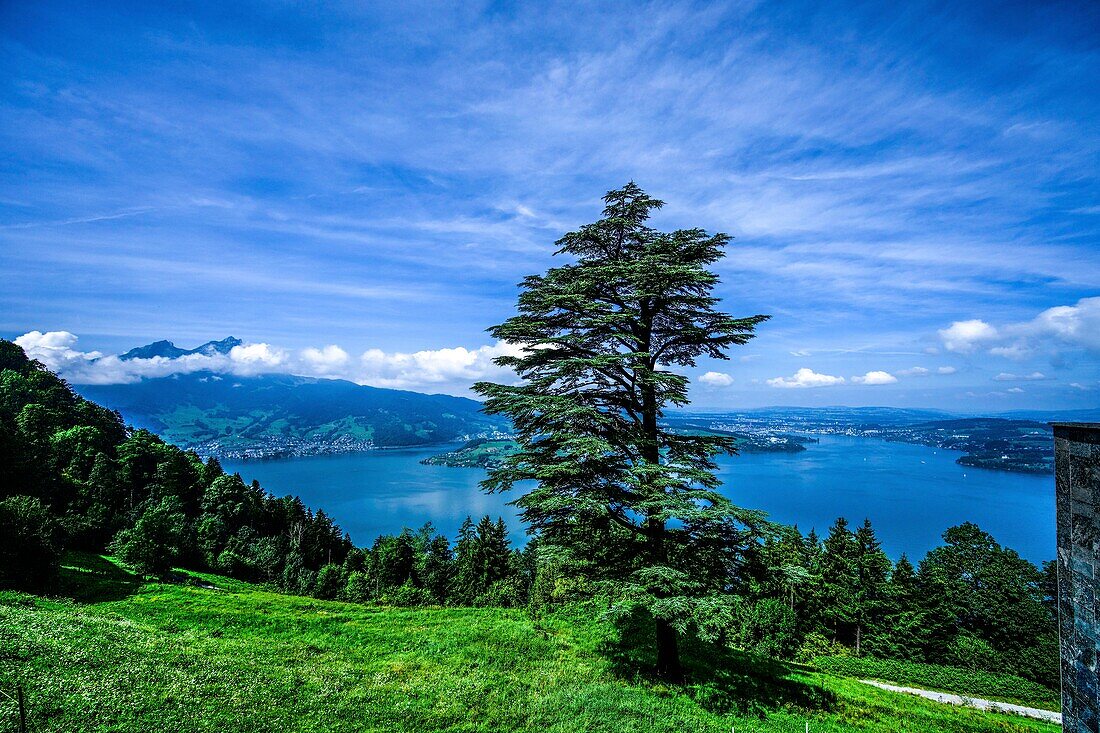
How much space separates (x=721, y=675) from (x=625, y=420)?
760cm

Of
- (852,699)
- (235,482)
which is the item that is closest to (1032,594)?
(852,699)

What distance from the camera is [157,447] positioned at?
49938mm

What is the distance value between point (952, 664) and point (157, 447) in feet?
251

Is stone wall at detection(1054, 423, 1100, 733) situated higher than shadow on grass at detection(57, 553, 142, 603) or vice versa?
stone wall at detection(1054, 423, 1100, 733)

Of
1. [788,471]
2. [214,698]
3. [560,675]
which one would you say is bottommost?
[788,471]

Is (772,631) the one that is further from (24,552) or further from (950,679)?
(24,552)

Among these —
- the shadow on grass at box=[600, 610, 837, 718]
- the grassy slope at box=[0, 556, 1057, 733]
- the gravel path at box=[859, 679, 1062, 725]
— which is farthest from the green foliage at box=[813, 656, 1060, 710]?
the shadow on grass at box=[600, 610, 837, 718]

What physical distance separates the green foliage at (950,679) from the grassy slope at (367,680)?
14.5 meters

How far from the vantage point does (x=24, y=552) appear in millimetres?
14492

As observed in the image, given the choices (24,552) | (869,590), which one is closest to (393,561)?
(24,552)

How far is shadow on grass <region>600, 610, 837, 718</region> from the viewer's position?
9.96 metres

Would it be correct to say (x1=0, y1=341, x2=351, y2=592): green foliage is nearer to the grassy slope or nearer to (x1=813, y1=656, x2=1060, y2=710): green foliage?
the grassy slope

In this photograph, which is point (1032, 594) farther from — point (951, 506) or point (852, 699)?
point (951, 506)

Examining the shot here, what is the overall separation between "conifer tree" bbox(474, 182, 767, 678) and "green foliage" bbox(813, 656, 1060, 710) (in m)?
23.4
